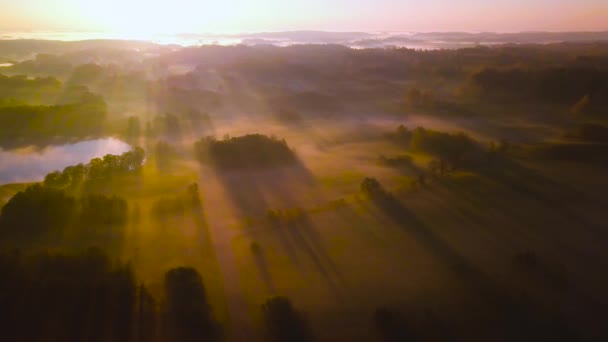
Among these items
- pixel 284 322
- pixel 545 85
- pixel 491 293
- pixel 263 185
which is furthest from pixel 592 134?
pixel 284 322

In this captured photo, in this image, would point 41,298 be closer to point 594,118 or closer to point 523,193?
point 523,193

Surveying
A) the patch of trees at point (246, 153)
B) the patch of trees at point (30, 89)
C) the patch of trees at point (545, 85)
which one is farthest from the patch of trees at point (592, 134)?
the patch of trees at point (30, 89)

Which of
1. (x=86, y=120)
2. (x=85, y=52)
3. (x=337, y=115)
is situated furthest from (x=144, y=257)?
(x=85, y=52)

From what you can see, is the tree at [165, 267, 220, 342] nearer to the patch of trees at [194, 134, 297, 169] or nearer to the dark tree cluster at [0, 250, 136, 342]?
the dark tree cluster at [0, 250, 136, 342]

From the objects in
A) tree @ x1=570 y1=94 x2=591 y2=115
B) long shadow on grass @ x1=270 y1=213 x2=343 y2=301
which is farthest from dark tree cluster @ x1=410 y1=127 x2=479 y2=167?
tree @ x1=570 y1=94 x2=591 y2=115

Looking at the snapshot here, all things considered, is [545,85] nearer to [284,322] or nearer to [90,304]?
[284,322]

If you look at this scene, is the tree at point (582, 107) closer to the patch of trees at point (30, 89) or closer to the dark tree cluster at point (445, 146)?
the dark tree cluster at point (445, 146)
